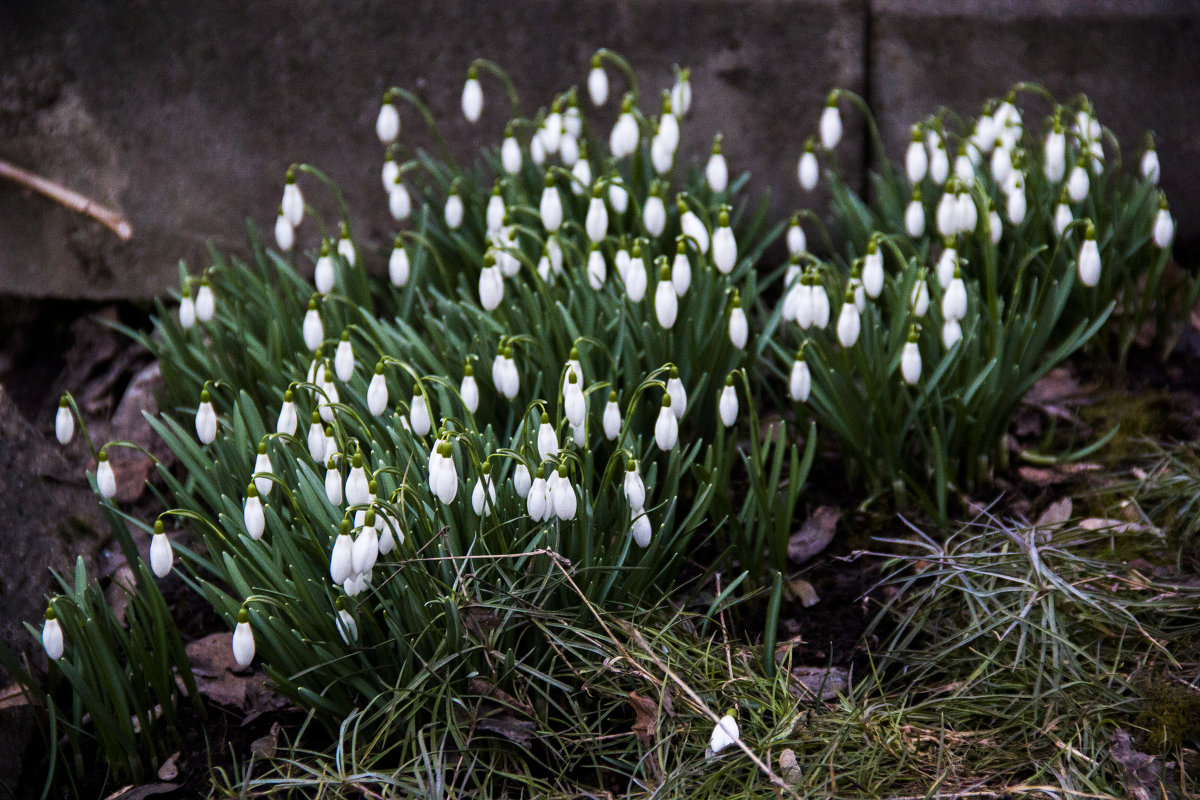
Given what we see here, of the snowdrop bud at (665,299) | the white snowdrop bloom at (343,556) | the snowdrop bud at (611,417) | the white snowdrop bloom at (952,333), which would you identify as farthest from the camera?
the white snowdrop bloom at (952,333)

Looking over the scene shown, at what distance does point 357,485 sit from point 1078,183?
2.17 m

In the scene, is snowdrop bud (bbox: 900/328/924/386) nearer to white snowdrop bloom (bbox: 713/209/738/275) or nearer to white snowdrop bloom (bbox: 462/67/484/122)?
white snowdrop bloom (bbox: 713/209/738/275)

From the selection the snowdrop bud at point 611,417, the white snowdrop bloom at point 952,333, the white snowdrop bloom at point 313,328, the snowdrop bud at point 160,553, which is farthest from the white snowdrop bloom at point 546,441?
the white snowdrop bloom at point 952,333

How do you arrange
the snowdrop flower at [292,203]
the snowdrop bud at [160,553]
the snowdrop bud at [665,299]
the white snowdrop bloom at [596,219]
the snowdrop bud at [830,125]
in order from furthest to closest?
the snowdrop bud at [830,125], the snowdrop flower at [292,203], the white snowdrop bloom at [596,219], the snowdrop bud at [665,299], the snowdrop bud at [160,553]

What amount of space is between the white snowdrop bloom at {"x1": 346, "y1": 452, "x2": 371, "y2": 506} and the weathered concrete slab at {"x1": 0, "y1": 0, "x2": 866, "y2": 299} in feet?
6.48

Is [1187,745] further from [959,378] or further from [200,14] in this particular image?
[200,14]

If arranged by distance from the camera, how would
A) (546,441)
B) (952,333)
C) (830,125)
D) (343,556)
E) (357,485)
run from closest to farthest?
(343,556)
(357,485)
(546,441)
(952,333)
(830,125)

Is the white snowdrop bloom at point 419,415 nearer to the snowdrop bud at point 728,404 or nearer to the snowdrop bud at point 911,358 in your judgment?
the snowdrop bud at point 728,404

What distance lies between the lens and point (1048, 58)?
3750 mm

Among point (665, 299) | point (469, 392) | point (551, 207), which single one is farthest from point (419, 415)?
point (551, 207)

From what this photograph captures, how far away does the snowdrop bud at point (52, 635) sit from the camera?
204 cm

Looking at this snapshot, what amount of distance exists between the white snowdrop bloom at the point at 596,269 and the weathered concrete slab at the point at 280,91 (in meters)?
1.16

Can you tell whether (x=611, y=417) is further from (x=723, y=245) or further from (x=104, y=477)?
(x=104, y=477)

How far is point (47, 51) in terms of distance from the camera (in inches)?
141
